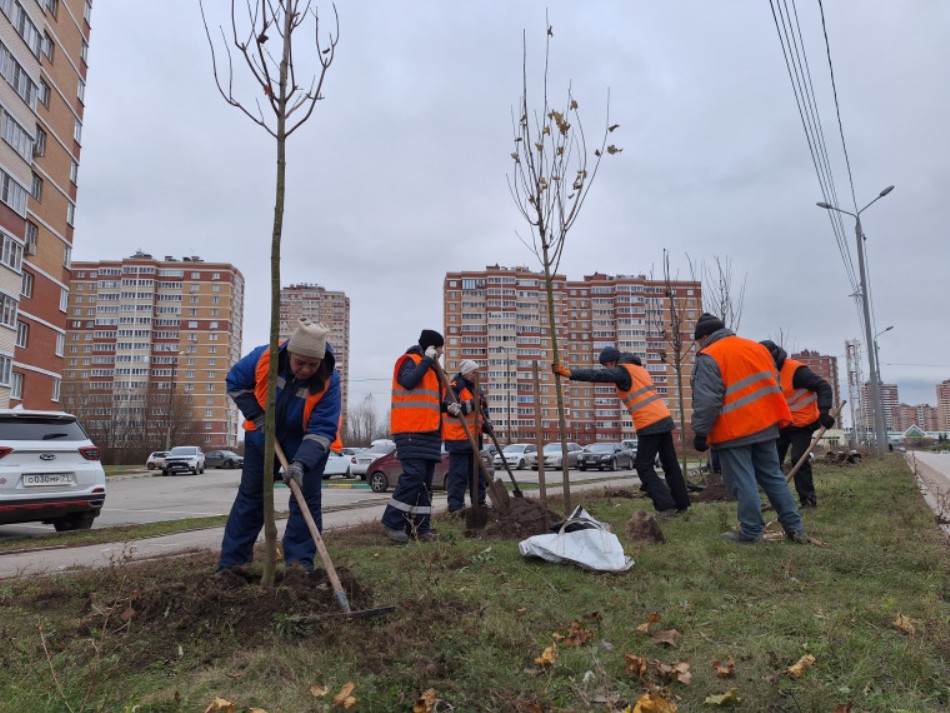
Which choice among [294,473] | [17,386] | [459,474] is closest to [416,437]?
[459,474]

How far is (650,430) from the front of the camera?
7.20 m

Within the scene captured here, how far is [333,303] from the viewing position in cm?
8825

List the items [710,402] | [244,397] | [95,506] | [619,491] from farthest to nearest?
1. [619,491]
2. [95,506]
3. [710,402]
4. [244,397]

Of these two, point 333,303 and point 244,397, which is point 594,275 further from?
point 244,397

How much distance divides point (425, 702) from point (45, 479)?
288 inches

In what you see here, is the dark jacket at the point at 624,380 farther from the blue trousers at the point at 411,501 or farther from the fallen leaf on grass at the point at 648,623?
the fallen leaf on grass at the point at 648,623

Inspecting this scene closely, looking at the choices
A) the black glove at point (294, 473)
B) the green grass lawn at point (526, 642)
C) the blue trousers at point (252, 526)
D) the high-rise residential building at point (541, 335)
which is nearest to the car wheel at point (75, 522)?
the green grass lawn at point (526, 642)

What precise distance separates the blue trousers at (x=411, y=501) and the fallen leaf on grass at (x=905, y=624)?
148 inches

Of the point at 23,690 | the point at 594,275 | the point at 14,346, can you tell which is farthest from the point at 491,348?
the point at 23,690

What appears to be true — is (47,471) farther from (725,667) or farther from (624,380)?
(725,667)

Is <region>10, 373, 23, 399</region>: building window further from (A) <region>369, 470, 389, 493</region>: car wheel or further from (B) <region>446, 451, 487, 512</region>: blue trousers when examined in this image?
(B) <region>446, 451, 487, 512</region>: blue trousers

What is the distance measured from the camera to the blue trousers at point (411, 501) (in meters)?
5.89

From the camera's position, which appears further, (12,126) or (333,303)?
(333,303)

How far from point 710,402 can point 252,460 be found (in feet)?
11.8
